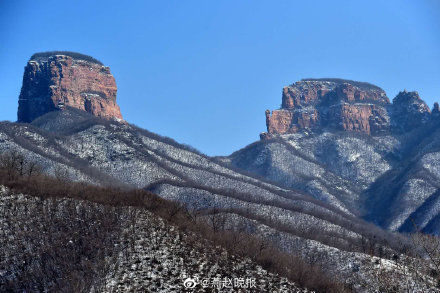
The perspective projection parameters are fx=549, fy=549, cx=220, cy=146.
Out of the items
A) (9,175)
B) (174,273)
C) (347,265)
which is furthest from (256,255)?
(9,175)

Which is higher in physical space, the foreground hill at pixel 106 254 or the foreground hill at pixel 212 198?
the foreground hill at pixel 212 198

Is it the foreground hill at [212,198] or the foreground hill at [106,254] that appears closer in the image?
the foreground hill at [106,254]

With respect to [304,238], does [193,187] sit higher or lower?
higher

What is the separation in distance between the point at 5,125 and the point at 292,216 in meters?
102

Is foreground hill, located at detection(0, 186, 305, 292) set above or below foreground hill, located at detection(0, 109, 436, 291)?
below

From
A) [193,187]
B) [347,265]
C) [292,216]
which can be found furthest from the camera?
[193,187]

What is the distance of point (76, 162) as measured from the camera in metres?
172

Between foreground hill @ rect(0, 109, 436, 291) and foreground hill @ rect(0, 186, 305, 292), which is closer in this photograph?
foreground hill @ rect(0, 186, 305, 292)

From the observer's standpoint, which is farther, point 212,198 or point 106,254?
point 212,198

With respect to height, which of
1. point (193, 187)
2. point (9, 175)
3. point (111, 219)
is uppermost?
point (193, 187)

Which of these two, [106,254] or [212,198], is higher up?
[212,198]

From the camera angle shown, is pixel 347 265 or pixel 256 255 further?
pixel 347 265

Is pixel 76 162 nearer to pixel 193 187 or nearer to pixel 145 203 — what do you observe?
pixel 193 187

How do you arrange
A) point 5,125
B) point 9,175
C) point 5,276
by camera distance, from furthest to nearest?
point 5,125
point 9,175
point 5,276
